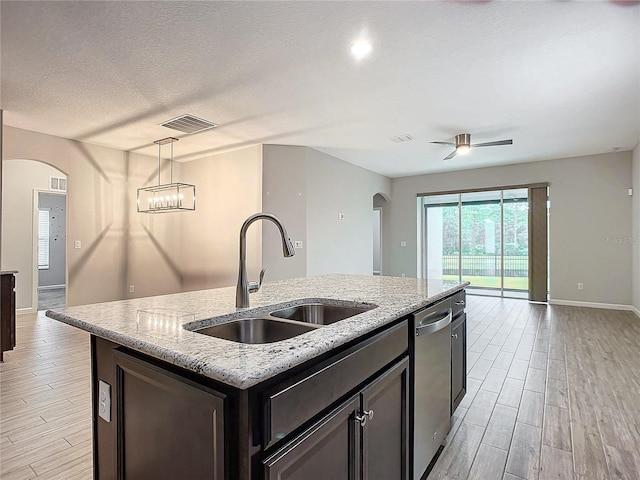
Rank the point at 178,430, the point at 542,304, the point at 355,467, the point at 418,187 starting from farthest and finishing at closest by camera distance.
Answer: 1. the point at 418,187
2. the point at 542,304
3. the point at 355,467
4. the point at 178,430

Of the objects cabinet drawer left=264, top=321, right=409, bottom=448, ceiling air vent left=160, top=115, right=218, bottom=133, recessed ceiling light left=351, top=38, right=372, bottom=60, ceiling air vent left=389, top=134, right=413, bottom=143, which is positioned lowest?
cabinet drawer left=264, top=321, right=409, bottom=448

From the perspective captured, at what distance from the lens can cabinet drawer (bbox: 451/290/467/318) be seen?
7.07 ft

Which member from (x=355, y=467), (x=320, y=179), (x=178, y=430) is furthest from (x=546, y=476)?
(x=320, y=179)

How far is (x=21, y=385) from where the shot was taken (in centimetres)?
290

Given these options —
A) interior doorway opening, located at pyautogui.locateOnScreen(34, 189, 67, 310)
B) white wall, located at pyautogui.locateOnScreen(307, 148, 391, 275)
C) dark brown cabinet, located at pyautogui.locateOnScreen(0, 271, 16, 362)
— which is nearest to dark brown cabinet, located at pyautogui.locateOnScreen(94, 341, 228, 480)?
dark brown cabinet, located at pyautogui.locateOnScreen(0, 271, 16, 362)

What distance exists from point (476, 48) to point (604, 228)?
5.27 meters

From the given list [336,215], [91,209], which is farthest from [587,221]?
[91,209]

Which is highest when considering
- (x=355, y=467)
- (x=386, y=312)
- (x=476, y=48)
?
(x=476, y=48)

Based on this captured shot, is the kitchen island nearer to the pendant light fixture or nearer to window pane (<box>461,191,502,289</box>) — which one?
the pendant light fixture

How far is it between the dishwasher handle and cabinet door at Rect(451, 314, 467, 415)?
0.24 meters

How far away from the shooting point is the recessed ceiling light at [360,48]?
2547 millimetres

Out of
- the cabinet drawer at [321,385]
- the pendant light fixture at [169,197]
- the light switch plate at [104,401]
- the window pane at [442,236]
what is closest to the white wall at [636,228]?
the window pane at [442,236]

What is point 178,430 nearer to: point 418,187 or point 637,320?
point 637,320

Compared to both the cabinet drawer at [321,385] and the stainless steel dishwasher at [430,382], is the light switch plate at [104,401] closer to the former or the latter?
the cabinet drawer at [321,385]
